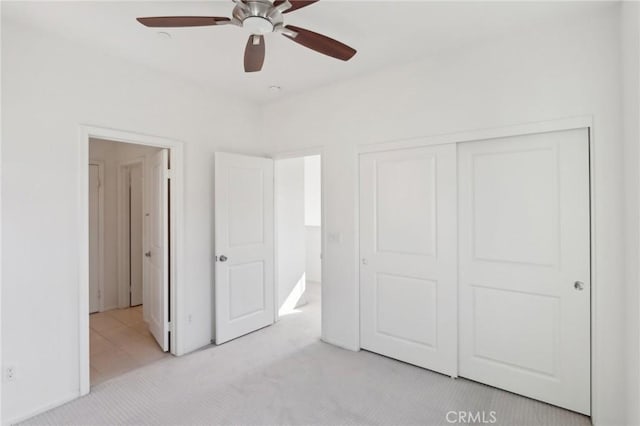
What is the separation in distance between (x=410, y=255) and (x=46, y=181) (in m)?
2.81

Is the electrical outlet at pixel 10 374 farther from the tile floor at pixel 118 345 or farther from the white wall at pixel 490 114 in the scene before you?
the white wall at pixel 490 114

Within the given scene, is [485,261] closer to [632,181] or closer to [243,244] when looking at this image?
[632,181]

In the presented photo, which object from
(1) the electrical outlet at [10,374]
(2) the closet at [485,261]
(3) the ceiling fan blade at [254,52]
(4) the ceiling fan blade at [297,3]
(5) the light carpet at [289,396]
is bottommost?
(5) the light carpet at [289,396]

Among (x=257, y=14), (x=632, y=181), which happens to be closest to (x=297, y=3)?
(x=257, y=14)

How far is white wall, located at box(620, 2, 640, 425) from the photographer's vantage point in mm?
1731

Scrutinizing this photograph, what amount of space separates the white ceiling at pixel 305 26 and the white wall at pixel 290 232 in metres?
1.58

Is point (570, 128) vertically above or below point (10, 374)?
above

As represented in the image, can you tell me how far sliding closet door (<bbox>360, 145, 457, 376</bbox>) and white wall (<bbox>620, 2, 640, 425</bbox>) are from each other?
3.36 feet

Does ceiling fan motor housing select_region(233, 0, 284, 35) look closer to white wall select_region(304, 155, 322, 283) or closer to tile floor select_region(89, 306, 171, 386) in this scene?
tile floor select_region(89, 306, 171, 386)


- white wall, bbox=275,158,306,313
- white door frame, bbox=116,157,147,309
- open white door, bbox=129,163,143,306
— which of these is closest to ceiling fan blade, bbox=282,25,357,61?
white wall, bbox=275,158,306,313

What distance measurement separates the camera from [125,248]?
14.9 ft

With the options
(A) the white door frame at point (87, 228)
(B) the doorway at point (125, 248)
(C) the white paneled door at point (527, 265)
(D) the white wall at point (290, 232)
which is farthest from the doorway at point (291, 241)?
(C) the white paneled door at point (527, 265)

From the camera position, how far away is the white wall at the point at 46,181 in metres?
2.18

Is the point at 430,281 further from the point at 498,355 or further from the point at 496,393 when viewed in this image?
the point at 496,393
